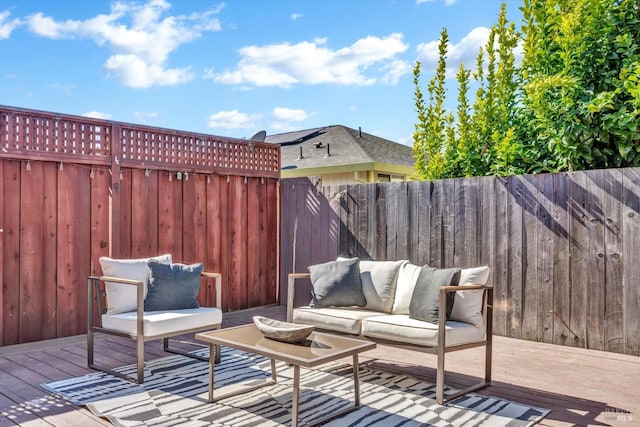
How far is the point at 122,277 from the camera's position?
12.4ft

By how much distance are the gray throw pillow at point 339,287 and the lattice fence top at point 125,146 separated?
2.34 meters

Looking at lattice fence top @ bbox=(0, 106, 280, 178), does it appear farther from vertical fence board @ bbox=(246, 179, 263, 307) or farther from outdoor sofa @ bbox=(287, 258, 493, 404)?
outdoor sofa @ bbox=(287, 258, 493, 404)

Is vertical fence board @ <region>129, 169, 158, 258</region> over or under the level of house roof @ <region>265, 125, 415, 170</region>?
under

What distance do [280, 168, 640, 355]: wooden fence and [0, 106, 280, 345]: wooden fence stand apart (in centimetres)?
128

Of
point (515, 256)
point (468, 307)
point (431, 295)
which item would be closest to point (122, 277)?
point (431, 295)

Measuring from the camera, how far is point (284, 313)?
5738mm

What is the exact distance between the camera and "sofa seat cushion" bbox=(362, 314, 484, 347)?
306 cm

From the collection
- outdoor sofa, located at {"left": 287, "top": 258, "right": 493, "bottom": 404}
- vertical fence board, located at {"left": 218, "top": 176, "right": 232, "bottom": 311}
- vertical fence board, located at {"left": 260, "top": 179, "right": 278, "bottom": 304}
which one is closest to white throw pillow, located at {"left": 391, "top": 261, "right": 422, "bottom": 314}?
outdoor sofa, located at {"left": 287, "top": 258, "right": 493, "bottom": 404}

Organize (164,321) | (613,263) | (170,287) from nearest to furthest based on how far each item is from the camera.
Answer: (164,321) → (170,287) → (613,263)

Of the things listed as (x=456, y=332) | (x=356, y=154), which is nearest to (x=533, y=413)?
(x=456, y=332)

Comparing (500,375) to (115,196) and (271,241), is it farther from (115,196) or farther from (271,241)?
(115,196)

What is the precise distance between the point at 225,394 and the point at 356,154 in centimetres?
708

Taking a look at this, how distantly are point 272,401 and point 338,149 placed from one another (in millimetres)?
7675

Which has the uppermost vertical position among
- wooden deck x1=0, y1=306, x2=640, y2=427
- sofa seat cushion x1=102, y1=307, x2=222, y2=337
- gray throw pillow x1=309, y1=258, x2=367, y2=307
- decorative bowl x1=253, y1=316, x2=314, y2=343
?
gray throw pillow x1=309, y1=258, x2=367, y2=307
